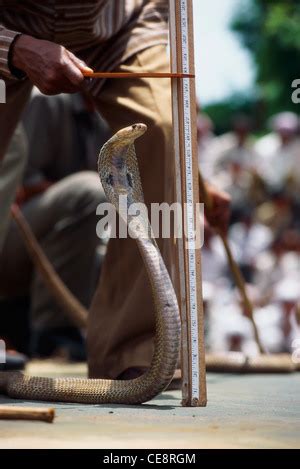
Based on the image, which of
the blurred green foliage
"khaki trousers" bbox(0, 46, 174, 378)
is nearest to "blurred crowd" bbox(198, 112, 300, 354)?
"khaki trousers" bbox(0, 46, 174, 378)

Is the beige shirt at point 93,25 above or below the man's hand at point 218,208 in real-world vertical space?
above

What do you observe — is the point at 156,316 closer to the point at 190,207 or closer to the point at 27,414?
the point at 190,207

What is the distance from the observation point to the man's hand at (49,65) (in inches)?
133

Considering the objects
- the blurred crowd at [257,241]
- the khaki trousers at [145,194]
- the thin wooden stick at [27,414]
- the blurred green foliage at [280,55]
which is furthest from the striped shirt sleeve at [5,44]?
the blurred green foliage at [280,55]

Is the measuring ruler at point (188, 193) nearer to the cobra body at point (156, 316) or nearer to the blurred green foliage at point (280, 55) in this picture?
the cobra body at point (156, 316)

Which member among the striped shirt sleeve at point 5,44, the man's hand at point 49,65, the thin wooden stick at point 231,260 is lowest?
the thin wooden stick at point 231,260

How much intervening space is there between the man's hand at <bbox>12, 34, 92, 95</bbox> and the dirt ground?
0.92 m

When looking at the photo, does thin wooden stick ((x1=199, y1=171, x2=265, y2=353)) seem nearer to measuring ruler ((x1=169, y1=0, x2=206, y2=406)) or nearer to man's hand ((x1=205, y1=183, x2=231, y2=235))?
man's hand ((x1=205, y1=183, x2=231, y2=235))

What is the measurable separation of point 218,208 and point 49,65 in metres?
1.24

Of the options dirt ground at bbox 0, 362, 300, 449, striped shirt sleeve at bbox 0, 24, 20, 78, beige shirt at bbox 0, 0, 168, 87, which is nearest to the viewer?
dirt ground at bbox 0, 362, 300, 449

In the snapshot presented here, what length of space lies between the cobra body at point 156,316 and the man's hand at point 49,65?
28 centimetres

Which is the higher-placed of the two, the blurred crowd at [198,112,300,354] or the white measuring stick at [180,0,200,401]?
the blurred crowd at [198,112,300,354]

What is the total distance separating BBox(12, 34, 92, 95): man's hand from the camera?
133 inches

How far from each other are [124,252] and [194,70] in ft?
2.82
